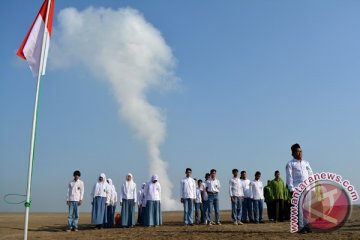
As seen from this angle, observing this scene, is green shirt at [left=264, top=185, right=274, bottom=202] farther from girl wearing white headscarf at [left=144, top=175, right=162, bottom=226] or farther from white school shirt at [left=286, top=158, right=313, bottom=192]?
white school shirt at [left=286, top=158, right=313, bottom=192]

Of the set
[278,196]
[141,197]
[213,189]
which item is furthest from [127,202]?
[278,196]

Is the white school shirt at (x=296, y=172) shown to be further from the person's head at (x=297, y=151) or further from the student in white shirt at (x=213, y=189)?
the student in white shirt at (x=213, y=189)

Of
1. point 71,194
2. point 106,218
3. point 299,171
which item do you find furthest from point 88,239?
point 299,171

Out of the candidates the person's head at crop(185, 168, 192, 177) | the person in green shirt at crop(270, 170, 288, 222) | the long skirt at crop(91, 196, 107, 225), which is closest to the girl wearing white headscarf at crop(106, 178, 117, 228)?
the long skirt at crop(91, 196, 107, 225)

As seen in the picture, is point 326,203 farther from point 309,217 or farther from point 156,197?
point 156,197

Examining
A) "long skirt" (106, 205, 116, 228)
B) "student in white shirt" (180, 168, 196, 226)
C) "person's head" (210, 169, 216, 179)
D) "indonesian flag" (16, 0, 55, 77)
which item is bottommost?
"long skirt" (106, 205, 116, 228)

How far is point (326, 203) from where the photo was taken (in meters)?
9.66

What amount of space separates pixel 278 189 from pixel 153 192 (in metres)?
5.48

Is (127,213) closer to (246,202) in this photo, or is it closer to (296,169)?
(246,202)

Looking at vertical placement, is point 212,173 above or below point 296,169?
above

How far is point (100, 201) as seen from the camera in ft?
52.3

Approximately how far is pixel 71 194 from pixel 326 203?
9128 millimetres

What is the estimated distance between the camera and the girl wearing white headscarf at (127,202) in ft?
54.0

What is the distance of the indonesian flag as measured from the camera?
8.90 m
